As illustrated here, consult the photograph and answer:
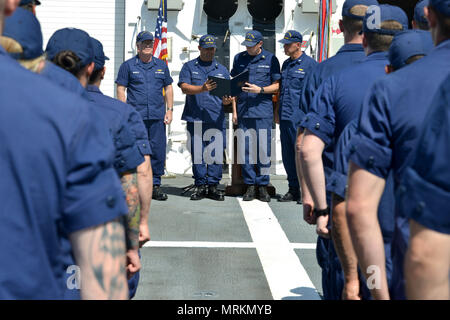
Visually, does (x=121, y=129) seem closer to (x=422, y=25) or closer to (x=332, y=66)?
(x=332, y=66)

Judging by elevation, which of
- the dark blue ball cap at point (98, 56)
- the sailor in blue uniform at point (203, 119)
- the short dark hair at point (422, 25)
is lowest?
the sailor in blue uniform at point (203, 119)

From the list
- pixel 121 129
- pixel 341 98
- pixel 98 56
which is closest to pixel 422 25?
pixel 341 98

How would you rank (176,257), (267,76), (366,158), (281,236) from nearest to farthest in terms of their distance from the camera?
(366,158), (176,257), (281,236), (267,76)

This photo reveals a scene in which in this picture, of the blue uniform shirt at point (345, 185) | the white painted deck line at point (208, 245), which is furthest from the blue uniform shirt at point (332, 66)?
the white painted deck line at point (208, 245)

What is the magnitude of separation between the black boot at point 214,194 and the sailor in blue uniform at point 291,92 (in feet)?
2.64

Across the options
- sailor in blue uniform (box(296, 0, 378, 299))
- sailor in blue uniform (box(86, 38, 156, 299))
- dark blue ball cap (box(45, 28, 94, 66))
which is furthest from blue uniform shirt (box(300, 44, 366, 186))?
dark blue ball cap (box(45, 28, 94, 66))

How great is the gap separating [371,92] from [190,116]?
7817 millimetres

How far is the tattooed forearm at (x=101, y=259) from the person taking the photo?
1.71 metres

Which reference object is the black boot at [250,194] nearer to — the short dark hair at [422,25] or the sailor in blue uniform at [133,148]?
the short dark hair at [422,25]

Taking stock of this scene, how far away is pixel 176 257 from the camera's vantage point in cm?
684

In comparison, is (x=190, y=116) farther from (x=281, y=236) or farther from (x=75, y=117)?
(x=75, y=117)
